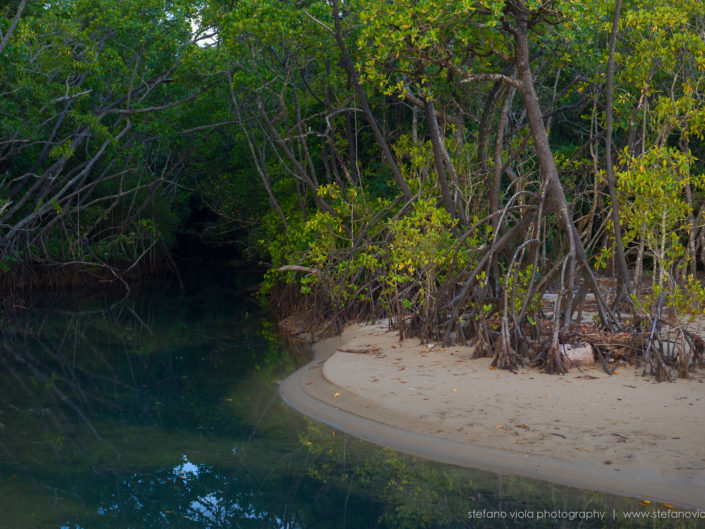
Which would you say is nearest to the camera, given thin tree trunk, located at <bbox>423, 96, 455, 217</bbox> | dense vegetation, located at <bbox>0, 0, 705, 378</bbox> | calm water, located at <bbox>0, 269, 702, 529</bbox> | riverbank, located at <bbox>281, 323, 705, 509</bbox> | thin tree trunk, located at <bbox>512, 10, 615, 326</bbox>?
calm water, located at <bbox>0, 269, 702, 529</bbox>

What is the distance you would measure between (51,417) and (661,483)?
6138 mm

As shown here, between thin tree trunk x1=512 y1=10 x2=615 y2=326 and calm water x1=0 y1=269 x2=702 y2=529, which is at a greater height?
thin tree trunk x1=512 y1=10 x2=615 y2=326

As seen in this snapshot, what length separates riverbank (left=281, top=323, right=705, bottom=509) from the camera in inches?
214

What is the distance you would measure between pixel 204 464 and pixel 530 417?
2903 mm

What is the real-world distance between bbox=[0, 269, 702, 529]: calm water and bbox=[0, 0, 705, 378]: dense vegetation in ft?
7.98

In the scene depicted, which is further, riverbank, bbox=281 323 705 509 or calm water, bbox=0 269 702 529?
riverbank, bbox=281 323 705 509

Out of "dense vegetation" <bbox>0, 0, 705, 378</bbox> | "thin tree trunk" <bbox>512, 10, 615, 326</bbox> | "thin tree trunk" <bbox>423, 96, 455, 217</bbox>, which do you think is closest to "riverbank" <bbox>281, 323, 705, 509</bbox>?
"dense vegetation" <bbox>0, 0, 705, 378</bbox>

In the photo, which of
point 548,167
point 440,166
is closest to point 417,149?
point 440,166

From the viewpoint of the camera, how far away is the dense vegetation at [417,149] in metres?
8.45

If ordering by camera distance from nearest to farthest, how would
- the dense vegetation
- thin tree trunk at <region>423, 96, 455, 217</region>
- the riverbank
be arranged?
the riverbank → the dense vegetation → thin tree trunk at <region>423, 96, 455, 217</region>

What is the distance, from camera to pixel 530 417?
6480 mm

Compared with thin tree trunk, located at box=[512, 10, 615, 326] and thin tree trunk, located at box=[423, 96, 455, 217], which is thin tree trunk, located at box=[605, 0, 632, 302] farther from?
thin tree trunk, located at box=[423, 96, 455, 217]

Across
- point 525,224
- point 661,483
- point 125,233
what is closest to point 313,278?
point 525,224

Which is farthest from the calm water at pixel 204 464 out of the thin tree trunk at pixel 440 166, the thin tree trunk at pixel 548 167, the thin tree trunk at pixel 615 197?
the thin tree trunk at pixel 615 197
